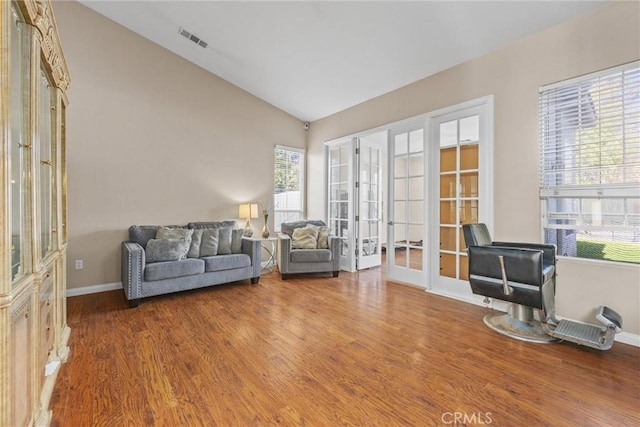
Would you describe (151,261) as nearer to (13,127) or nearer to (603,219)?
(13,127)

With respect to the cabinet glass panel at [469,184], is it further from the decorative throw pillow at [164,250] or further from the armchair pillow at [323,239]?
the decorative throw pillow at [164,250]

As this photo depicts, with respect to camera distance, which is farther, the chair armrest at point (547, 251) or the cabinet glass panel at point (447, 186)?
the cabinet glass panel at point (447, 186)

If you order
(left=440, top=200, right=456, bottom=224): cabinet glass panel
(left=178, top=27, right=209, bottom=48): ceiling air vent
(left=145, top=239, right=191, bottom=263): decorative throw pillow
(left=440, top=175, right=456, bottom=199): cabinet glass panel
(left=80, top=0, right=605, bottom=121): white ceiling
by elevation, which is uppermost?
(left=178, top=27, right=209, bottom=48): ceiling air vent

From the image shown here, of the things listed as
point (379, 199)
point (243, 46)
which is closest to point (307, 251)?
point (379, 199)

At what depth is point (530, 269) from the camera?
2307mm

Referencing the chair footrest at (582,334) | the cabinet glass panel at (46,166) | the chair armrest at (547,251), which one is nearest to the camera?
the cabinet glass panel at (46,166)

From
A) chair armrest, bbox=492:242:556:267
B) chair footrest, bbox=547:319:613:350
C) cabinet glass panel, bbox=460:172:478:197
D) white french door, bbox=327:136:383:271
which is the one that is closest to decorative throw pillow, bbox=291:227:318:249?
white french door, bbox=327:136:383:271

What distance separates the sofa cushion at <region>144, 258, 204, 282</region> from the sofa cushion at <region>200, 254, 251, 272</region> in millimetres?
96

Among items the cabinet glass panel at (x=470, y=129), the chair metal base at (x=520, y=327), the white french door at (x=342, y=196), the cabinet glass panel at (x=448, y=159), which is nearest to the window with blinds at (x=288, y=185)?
the white french door at (x=342, y=196)

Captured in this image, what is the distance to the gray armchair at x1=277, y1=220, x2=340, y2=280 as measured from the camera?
14.5 feet

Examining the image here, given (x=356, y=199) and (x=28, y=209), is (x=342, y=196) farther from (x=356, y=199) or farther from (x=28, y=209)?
(x=28, y=209)

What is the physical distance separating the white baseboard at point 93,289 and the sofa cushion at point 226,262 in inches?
51.1

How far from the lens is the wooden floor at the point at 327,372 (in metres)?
1.57

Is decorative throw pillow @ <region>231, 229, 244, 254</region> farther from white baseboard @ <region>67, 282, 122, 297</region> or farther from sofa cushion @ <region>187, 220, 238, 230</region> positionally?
white baseboard @ <region>67, 282, 122, 297</region>
